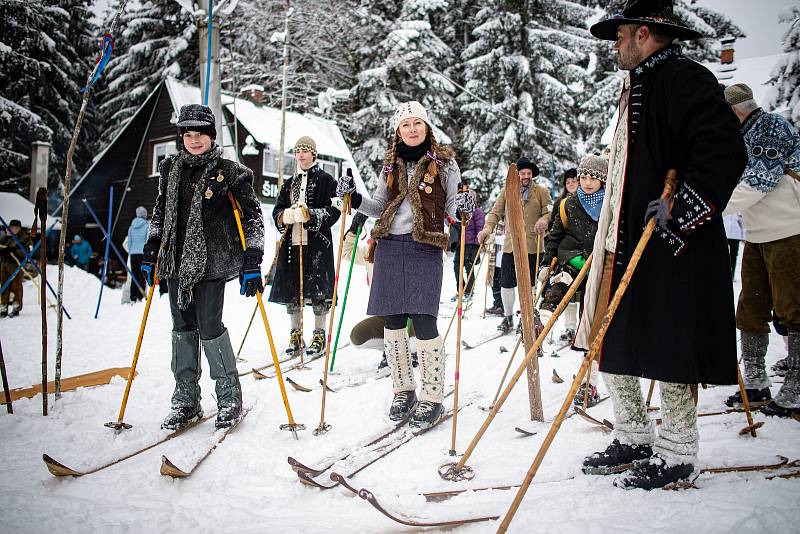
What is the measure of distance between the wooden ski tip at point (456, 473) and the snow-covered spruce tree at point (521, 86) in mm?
19286

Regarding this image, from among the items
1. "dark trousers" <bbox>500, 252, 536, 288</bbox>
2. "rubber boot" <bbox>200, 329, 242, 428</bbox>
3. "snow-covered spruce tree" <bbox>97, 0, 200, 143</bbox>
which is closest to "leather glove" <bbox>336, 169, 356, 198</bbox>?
"rubber boot" <bbox>200, 329, 242, 428</bbox>

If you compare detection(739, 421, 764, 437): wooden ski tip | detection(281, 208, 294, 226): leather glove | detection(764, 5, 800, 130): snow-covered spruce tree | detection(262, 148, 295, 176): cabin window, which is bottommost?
detection(739, 421, 764, 437): wooden ski tip

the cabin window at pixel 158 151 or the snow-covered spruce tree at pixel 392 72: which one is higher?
the snow-covered spruce tree at pixel 392 72

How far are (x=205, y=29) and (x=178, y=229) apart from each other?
25.4ft

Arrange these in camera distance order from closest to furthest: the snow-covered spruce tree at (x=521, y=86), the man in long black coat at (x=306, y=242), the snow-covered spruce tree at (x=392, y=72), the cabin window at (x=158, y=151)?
the man in long black coat at (x=306, y=242)
the cabin window at (x=158, y=151)
the snow-covered spruce tree at (x=392, y=72)
the snow-covered spruce tree at (x=521, y=86)


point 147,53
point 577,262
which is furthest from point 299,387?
point 147,53

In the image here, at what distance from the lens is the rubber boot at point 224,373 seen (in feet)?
10.7

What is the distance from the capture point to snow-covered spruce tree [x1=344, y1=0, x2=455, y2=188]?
20.7m

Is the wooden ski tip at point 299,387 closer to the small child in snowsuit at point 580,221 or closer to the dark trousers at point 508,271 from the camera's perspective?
the small child in snowsuit at point 580,221

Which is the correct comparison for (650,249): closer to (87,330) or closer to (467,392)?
(467,392)

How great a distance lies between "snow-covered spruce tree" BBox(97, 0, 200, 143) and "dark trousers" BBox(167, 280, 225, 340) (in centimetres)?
2318

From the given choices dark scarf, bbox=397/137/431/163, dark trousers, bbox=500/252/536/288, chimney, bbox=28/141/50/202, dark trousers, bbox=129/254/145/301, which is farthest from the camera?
chimney, bbox=28/141/50/202

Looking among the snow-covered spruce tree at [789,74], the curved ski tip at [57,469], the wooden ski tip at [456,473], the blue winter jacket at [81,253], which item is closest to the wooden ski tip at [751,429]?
the wooden ski tip at [456,473]

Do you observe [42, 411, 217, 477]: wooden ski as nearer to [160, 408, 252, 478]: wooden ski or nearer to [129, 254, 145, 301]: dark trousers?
[160, 408, 252, 478]: wooden ski
